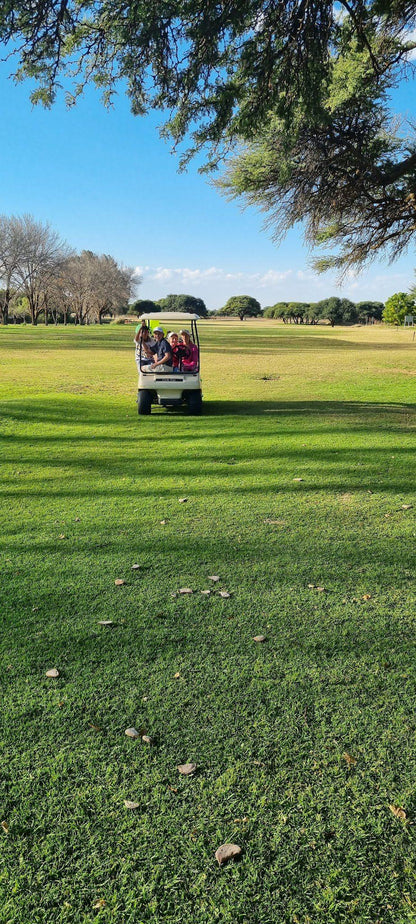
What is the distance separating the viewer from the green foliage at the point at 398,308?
102 meters

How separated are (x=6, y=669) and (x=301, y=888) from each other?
1829 mm

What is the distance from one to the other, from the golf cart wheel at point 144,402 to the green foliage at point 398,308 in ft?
318

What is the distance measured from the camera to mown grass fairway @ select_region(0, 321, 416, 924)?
198 cm

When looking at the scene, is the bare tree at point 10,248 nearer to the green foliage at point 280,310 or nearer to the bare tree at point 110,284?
the bare tree at point 110,284

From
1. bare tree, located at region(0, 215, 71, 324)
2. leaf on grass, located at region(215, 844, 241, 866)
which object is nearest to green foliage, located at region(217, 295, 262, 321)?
bare tree, located at region(0, 215, 71, 324)

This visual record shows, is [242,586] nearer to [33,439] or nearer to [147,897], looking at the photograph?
[147,897]

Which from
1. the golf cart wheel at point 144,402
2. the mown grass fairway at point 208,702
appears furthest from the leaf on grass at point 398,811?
the golf cart wheel at point 144,402

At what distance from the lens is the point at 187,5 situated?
648cm

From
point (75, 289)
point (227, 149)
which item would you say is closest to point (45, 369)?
point (227, 149)

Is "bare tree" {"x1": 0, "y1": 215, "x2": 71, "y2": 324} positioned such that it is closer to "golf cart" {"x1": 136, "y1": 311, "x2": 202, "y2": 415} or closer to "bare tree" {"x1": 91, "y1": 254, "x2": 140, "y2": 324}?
"bare tree" {"x1": 91, "y1": 254, "x2": 140, "y2": 324}

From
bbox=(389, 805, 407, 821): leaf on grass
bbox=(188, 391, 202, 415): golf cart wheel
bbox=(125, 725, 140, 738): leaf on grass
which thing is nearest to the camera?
bbox=(389, 805, 407, 821): leaf on grass

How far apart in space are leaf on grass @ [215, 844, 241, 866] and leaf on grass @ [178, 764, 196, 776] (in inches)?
14.3

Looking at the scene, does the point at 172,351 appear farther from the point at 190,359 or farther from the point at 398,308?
the point at 398,308

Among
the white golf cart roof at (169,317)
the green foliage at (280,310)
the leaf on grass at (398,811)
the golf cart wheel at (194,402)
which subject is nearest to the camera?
the leaf on grass at (398,811)
